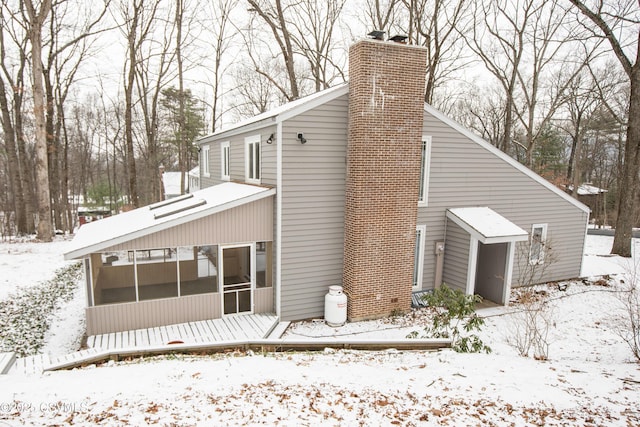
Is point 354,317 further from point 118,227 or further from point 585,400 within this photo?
point 118,227

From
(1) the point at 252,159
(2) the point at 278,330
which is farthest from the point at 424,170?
(2) the point at 278,330

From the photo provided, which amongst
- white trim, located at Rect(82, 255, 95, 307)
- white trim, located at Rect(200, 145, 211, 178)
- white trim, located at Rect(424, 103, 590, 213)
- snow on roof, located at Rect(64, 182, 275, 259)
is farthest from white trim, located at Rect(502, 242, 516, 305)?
white trim, located at Rect(200, 145, 211, 178)

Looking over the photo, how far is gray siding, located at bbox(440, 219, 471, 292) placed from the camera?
10.8m

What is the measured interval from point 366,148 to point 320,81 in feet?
48.0

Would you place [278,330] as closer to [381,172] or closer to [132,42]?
[381,172]

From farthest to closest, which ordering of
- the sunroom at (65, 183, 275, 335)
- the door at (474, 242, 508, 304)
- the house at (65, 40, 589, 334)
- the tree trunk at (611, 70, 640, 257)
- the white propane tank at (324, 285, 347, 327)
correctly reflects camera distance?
the tree trunk at (611, 70, 640, 257)
the door at (474, 242, 508, 304)
the white propane tank at (324, 285, 347, 327)
the house at (65, 40, 589, 334)
the sunroom at (65, 183, 275, 335)

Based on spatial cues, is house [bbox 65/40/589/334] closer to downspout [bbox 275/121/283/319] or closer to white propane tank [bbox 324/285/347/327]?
downspout [bbox 275/121/283/319]

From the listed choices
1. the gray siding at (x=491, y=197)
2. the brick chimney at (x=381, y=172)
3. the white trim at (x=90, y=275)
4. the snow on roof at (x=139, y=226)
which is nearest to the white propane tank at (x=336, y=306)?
the brick chimney at (x=381, y=172)

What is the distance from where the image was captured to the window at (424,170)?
35.0 feet

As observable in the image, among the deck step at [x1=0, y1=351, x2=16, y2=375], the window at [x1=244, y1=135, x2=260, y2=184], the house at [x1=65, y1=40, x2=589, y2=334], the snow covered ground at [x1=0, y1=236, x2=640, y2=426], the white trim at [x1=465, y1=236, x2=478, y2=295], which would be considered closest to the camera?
the snow covered ground at [x1=0, y1=236, x2=640, y2=426]

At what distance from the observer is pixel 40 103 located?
14469 millimetres

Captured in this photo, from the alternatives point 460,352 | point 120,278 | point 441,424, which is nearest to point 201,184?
point 120,278

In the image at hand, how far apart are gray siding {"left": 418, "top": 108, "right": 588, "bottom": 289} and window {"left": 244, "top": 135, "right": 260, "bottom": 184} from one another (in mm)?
4860

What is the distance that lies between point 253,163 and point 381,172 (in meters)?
4.06
